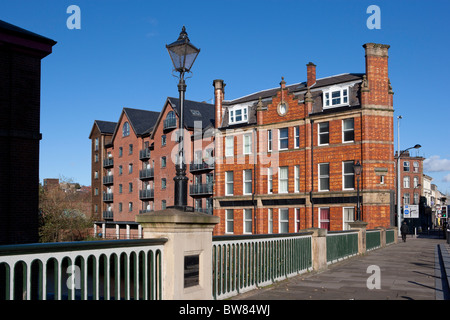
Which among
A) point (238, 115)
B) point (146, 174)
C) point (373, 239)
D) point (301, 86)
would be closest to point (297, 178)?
point (301, 86)

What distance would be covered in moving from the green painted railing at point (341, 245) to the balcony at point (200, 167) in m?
28.1

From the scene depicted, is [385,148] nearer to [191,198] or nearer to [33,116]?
[191,198]

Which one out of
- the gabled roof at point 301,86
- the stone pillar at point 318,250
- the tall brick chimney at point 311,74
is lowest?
the stone pillar at point 318,250

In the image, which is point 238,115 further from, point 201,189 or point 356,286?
point 356,286

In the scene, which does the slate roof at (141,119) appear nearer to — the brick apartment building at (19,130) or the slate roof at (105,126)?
the slate roof at (105,126)

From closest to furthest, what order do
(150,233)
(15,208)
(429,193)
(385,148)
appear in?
(150,233) < (15,208) < (385,148) < (429,193)

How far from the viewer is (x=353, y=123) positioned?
3609cm

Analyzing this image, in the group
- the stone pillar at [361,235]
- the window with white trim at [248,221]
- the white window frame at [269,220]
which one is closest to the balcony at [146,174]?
the window with white trim at [248,221]

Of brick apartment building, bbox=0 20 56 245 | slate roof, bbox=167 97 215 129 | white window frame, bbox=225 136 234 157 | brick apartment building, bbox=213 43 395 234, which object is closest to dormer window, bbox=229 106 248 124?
brick apartment building, bbox=213 43 395 234

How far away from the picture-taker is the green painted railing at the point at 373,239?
24511 millimetres

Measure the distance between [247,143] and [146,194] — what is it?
20.4m

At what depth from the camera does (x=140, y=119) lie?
64250mm
